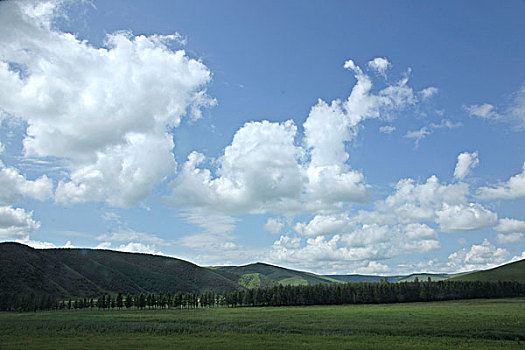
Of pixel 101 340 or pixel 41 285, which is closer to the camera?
pixel 101 340

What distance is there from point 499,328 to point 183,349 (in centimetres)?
3815

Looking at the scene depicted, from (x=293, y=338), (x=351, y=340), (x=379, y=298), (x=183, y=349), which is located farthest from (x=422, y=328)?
(x=379, y=298)

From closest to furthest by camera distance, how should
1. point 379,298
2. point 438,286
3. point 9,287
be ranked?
point 379,298
point 438,286
point 9,287

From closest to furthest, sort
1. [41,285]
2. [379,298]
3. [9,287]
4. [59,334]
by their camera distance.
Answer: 1. [59,334]
2. [379,298]
3. [9,287]
4. [41,285]

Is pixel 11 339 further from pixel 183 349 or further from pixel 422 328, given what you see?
pixel 422 328

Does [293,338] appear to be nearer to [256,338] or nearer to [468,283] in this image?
[256,338]

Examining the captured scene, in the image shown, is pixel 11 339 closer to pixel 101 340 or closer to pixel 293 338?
pixel 101 340

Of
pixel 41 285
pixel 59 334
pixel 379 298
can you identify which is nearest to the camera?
pixel 59 334

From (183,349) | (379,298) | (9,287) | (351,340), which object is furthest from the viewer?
(9,287)

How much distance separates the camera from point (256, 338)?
42219 millimetres

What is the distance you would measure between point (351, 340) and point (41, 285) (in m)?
202

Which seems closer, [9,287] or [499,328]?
[499,328]

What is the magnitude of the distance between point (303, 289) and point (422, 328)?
366 feet

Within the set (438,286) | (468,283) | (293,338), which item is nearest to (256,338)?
(293,338)
